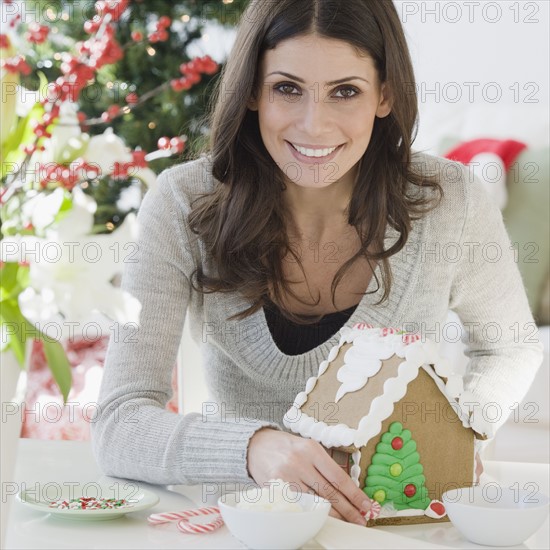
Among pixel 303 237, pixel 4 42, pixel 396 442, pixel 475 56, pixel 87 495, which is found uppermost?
pixel 475 56

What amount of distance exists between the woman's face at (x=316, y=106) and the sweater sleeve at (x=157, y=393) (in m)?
0.23

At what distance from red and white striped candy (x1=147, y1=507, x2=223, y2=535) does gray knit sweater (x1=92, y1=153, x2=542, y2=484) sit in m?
0.23

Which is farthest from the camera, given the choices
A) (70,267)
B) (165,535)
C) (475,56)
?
(475,56)

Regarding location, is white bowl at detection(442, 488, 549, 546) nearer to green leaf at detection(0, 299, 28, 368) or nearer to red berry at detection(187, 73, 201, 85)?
green leaf at detection(0, 299, 28, 368)

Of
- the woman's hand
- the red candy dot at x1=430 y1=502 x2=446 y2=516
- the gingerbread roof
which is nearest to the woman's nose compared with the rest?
the gingerbread roof

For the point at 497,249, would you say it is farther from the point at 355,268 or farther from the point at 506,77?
the point at 506,77

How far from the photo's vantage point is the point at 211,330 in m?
1.62

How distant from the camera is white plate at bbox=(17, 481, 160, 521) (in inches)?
41.8

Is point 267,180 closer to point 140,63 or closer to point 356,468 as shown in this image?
point 356,468

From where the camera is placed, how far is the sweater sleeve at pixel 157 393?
4.00 ft

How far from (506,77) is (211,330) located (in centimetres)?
257

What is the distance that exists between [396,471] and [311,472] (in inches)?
3.9

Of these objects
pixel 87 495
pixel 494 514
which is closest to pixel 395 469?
pixel 494 514

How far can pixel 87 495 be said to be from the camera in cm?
117
